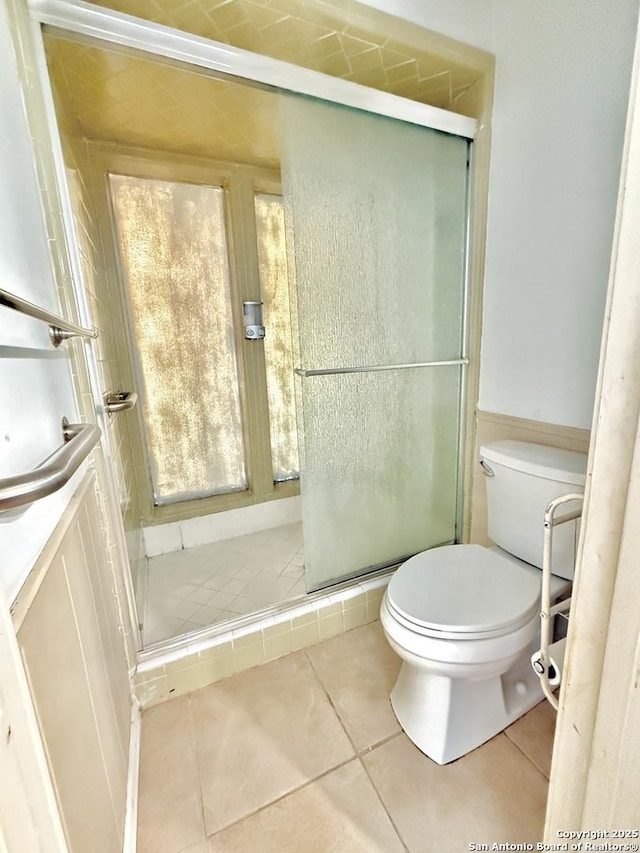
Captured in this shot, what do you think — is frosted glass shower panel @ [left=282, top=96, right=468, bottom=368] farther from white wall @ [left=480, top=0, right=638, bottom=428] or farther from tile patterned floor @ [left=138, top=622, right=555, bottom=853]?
tile patterned floor @ [left=138, top=622, right=555, bottom=853]

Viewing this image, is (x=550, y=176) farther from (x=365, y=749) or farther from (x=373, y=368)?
(x=365, y=749)

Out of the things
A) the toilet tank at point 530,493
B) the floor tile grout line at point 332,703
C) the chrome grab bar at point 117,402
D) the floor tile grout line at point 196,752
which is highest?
the chrome grab bar at point 117,402

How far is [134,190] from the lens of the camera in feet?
5.64

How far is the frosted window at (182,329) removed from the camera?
176 cm

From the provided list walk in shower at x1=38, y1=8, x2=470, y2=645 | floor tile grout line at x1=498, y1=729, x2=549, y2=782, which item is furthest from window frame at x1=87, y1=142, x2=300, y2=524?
floor tile grout line at x1=498, y1=729, x2=549, y2=782

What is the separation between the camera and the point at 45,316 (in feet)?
1.81

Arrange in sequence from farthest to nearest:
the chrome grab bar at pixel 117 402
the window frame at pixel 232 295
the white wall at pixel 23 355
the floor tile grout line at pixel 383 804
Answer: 1. the window frame at pixel 232 295
2. the chrome grab bar at pixel 117 402
3. the floor tile grout line at pixel 383 804
4. the white wall at pixel 23 355

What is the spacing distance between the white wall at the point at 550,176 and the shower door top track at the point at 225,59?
0.68 ft

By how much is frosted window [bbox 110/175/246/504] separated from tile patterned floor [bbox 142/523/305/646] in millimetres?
346

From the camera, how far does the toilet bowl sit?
96 centimetres

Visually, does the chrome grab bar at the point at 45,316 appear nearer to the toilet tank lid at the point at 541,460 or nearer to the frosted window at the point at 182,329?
the frosted window at the point at 182,329

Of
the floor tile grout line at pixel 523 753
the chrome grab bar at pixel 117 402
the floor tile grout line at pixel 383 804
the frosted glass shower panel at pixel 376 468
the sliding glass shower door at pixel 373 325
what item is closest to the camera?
the floor tile grout line at pixel 383 804

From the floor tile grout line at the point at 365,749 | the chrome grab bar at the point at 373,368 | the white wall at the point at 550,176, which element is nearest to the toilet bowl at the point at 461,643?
the floor tile grout line at the point at 365,749

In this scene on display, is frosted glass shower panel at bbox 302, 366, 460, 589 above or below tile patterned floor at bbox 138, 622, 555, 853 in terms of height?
above
